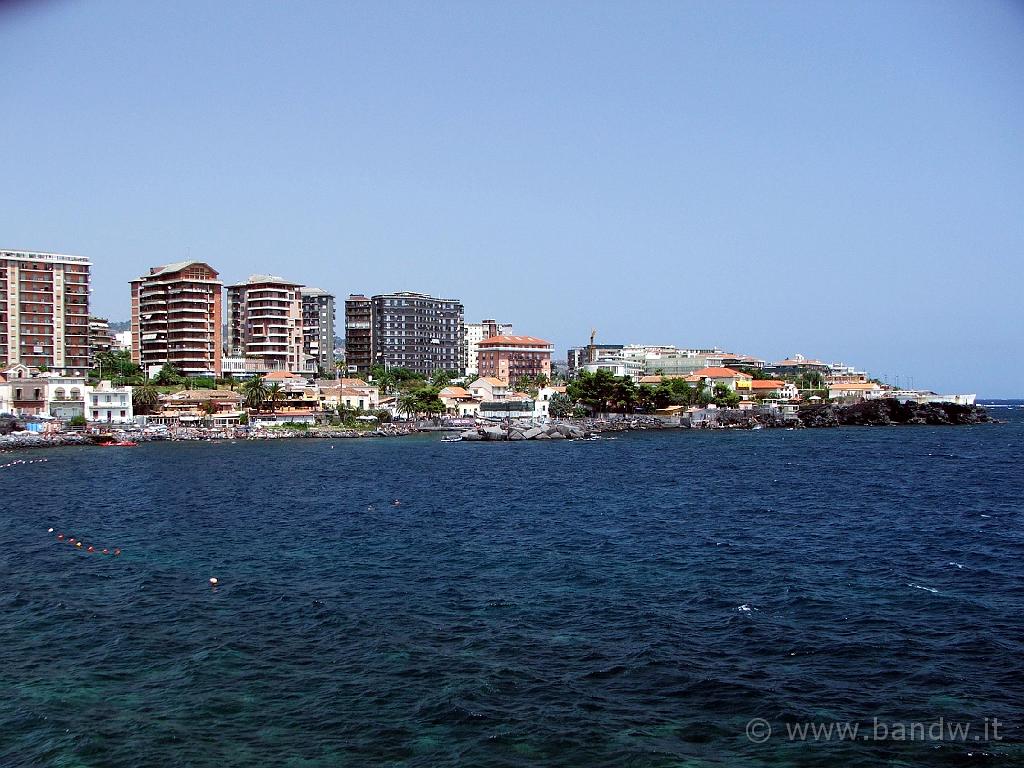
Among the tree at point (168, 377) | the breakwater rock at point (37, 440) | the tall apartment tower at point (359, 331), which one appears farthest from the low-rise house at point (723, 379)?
the breakwater rock at point (37, 440)

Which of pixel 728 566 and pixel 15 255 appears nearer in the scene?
pixel 728 566

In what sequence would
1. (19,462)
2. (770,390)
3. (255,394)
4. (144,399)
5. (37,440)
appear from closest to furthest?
(19,462)
(37,440)
(144,399)
(255,394)
(770,390)

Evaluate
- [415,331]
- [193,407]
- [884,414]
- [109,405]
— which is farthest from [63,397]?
[884,414]

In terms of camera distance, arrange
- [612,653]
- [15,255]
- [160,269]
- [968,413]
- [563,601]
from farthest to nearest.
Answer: [968,413], [160,269], [15,255], [563,601], [612,653]

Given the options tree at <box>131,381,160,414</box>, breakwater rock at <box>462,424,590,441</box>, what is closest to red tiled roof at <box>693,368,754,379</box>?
breakwater rock at <box>462,424,590,441</box>

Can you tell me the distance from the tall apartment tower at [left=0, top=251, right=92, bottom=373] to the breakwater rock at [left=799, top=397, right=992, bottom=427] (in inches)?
4161

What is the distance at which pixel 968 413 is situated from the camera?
143m

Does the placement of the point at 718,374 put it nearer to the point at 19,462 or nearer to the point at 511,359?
the point at 511,359

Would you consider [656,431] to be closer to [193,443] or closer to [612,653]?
[193,443]

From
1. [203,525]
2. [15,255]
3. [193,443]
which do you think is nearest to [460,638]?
[203,525]

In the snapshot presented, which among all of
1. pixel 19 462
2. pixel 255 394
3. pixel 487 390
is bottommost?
pixel 19 462

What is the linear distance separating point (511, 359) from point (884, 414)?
68743mm

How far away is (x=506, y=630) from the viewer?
2045cm

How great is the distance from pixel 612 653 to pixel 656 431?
103208 millimetres
